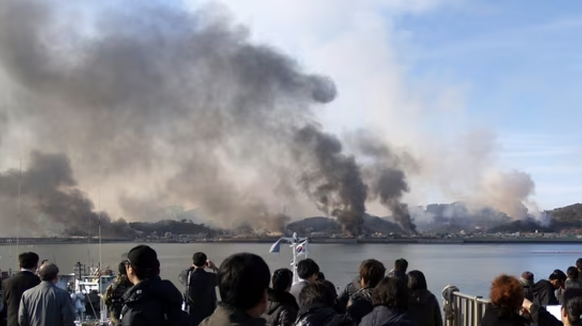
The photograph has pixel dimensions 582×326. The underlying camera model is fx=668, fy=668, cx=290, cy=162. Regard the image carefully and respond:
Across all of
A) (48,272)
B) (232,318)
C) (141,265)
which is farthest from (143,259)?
(48,272)

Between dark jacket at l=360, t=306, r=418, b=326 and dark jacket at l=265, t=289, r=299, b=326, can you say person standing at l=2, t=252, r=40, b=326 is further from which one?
dark jacket at l=360, t=306, r=418, b=326

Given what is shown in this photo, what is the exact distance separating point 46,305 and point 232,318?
4.41 meters

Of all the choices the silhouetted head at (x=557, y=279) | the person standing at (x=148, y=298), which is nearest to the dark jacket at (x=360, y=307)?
the person standing at (x=148, y=298)

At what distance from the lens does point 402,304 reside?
495 centimetres

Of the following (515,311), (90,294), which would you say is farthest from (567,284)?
(90,294)

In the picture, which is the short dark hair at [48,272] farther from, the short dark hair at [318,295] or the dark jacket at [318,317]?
the dark jacket at [318,317]

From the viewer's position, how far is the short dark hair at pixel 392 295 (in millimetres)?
4934

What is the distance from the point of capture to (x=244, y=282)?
3172 mm

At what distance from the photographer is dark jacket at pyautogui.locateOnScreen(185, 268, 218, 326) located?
9477 mm

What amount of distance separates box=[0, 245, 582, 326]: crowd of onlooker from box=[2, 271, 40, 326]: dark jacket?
0.4 inches

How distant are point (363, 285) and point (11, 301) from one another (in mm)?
4167

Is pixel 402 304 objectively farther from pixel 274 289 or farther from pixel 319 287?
pixel 274 289

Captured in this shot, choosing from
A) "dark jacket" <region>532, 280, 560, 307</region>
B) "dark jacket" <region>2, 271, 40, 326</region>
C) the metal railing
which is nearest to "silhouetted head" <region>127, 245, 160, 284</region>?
"dark jacket" <region>2, 271, 40, 326</region>

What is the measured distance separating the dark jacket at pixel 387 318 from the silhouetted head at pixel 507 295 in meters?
0.64
